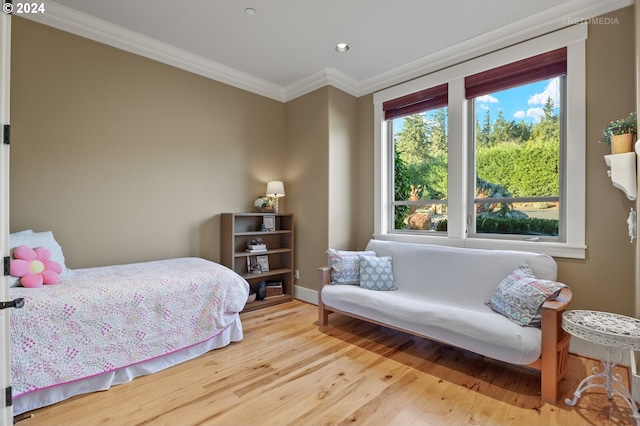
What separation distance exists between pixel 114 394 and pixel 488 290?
9.35 ft

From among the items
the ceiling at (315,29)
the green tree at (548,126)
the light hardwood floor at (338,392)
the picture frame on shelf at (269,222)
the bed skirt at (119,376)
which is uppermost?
the ceiling at (315,29)

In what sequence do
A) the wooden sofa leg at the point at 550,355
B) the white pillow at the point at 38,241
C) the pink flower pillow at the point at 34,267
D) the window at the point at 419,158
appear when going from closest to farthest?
1. the wooden sofa leg at the point at 550,355
2. the pink flower pillow at the point at 34,267
3. the white pillow at the point at 38,241
4. the window at the point at 419,158

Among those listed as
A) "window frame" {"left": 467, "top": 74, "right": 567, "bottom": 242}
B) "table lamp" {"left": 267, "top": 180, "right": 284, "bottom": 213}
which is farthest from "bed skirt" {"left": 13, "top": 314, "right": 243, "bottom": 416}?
"window frame" {"left": 467, "top": 74, "right": 567, "bottom": 242}

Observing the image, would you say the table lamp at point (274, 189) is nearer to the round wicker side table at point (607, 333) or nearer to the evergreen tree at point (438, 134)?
the evergreen tree at point (438, 134)

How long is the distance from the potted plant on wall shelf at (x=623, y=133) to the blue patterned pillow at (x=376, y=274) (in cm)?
195

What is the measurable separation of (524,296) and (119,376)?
2.86m

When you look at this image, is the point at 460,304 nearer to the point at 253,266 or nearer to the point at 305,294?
the point at 305,294

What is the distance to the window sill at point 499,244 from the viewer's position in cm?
248

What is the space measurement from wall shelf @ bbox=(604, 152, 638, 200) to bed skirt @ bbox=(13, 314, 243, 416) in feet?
10.1

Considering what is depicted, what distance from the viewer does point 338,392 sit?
197 cm

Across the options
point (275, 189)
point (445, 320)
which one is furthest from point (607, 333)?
point (275, 189)

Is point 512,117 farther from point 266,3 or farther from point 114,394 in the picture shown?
point 114,394

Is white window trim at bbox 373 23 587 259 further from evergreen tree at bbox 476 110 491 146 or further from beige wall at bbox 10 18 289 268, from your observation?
beige wall at bbox 10 18 289 268

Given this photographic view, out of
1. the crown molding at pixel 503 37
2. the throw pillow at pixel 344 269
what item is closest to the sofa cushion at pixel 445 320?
the throw pillow at pixel 344 269
